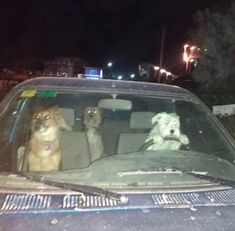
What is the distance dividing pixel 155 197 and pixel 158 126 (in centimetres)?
158

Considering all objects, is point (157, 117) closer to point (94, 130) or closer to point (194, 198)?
point (94, 130)

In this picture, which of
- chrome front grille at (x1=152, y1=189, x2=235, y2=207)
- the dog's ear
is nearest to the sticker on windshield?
the dog's ear

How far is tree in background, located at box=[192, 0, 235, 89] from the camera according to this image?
84.6ft

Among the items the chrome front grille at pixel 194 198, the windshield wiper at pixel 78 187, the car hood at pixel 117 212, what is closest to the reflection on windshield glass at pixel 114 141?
the windshield wiper at pixel 78 187

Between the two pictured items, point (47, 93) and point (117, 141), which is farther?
point (117, 141)

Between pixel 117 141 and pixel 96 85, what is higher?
pixel 96 85

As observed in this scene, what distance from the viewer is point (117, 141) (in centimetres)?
464

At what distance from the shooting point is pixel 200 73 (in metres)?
27.1

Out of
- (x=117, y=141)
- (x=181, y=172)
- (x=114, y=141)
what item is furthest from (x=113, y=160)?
(x=114, y=141)

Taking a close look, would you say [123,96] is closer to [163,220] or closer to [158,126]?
[158,126]

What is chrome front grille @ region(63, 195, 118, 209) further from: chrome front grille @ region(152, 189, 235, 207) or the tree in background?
the tree in background

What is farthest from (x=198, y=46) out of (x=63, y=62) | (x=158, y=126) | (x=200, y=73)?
(x=158, y=126)

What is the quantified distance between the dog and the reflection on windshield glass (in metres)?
0.01

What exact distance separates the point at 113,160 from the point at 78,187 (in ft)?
1.38
